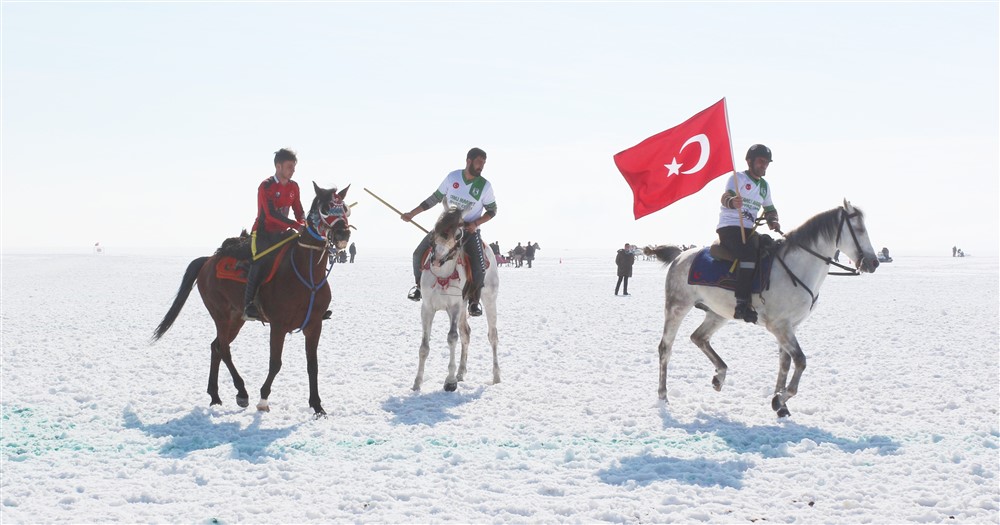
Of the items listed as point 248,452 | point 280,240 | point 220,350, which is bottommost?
point 248,452

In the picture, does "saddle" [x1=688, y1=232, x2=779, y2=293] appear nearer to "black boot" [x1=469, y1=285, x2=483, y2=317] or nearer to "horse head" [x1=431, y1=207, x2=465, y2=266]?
"black boot" [x1=469, y1=285, x2=483, y2=317]

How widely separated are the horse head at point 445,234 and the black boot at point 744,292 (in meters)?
3.39

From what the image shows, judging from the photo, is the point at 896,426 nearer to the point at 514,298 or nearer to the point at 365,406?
the point at 365,406

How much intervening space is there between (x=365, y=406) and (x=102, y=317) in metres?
14.1

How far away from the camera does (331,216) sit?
882 centimetres

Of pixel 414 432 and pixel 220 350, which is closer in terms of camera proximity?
pixel 414 432

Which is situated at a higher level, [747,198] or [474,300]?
[747,198]

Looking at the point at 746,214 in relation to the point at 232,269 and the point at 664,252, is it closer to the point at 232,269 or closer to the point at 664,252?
the point at 664,252

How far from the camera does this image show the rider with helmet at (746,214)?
940 centimetres

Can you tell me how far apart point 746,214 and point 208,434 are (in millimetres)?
6426

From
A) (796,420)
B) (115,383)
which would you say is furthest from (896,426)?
(115,383)

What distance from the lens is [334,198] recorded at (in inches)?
348

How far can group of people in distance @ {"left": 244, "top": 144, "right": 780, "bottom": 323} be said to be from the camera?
30.5 ft

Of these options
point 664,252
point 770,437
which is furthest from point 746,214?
point 770,437
